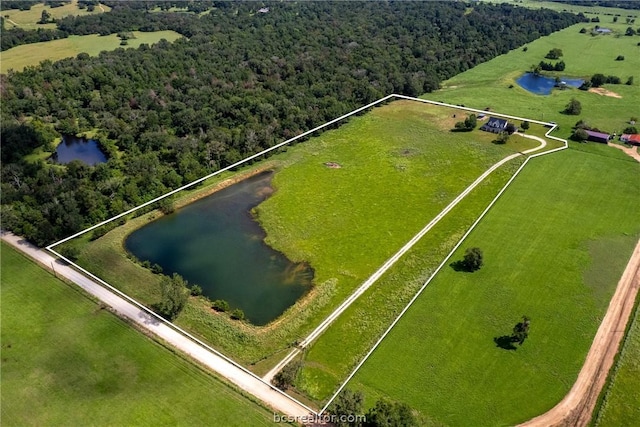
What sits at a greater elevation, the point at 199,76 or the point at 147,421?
the point at 199,76

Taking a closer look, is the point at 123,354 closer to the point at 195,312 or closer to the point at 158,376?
the point at 158,376

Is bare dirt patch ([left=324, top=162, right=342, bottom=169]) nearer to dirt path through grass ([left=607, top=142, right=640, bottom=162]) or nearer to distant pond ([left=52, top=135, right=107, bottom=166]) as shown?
distant pond ([left=52, top=135, right=107, bottom=166])

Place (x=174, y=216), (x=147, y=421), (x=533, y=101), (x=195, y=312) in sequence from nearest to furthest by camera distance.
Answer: (x=147, y=421) < (x=195, y=312) < (x=174, y=216) < (x=533, y=101)

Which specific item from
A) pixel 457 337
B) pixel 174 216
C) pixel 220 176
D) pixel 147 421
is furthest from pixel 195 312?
pixel 220 176

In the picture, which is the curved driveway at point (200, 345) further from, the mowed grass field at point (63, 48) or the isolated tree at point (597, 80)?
the mowed grass field at point (63, 48)

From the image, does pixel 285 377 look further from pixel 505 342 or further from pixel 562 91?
pixel 562 91

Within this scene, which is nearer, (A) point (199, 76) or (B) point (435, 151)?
(B) point (435, 151)

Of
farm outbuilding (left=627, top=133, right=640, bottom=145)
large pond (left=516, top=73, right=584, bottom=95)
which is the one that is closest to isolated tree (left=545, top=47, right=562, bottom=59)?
large pond (left=516, top=73, right=584, bottom=95)

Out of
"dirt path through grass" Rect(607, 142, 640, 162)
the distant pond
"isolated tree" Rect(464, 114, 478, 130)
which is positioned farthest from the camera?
"isolated tree" Rect(464, 114, 478, 130)
